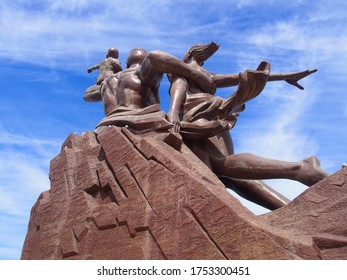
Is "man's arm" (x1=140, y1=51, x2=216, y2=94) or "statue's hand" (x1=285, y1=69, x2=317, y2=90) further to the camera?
"statue's hand" (x1=285, y1=69, x2=317, y2=90)

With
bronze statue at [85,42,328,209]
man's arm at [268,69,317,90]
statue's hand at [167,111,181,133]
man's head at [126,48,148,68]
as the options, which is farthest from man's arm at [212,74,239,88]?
statue's hand at [167,111,181,133]

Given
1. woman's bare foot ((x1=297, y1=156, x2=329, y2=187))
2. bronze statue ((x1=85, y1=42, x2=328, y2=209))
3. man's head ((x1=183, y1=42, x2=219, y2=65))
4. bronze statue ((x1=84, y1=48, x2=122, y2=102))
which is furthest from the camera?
bronze statue ((x1=84, y1=48, x2=122, y2=102))

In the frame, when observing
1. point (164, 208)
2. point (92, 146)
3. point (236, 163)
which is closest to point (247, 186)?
point (236, 163)

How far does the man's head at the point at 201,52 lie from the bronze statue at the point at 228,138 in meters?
0.53

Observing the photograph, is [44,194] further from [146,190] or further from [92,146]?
[146,190]

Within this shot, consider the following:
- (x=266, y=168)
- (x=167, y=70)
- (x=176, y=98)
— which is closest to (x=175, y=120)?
(x=176, y=98)

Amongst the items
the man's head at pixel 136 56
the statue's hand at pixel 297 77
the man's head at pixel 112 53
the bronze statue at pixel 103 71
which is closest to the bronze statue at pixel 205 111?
the statue's hand at pixel 297 77

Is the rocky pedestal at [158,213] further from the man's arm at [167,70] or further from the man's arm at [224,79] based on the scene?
the man's arm at [224,79]

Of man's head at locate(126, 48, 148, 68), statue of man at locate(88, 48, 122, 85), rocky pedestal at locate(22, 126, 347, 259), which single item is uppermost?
statue of man at locate(88, 48, 122, 85)

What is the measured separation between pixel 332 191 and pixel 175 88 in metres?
2.42

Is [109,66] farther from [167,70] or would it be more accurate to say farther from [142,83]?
[167,70]

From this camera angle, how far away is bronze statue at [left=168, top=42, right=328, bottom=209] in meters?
4.80

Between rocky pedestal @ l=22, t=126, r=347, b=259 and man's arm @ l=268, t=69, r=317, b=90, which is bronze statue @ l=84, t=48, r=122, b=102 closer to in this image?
rocky pedestal @ l=22, t=126, r=347, b=259

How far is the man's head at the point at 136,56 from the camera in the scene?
6375 mm
